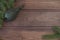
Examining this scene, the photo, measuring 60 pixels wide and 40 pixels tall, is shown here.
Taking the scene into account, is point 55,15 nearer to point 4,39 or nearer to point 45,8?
point 45,8

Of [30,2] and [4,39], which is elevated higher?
[30,2]

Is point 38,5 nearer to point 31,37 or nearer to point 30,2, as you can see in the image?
point 30,2

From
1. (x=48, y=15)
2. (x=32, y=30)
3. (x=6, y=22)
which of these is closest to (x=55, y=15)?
(x=48, y=15)

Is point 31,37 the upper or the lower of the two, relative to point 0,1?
lower

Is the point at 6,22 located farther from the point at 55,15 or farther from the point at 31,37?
the point at 55,15

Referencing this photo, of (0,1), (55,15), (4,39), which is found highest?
(0,1)

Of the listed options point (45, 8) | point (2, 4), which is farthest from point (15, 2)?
point (45, 8)

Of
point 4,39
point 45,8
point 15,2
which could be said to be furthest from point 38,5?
point 4,39
